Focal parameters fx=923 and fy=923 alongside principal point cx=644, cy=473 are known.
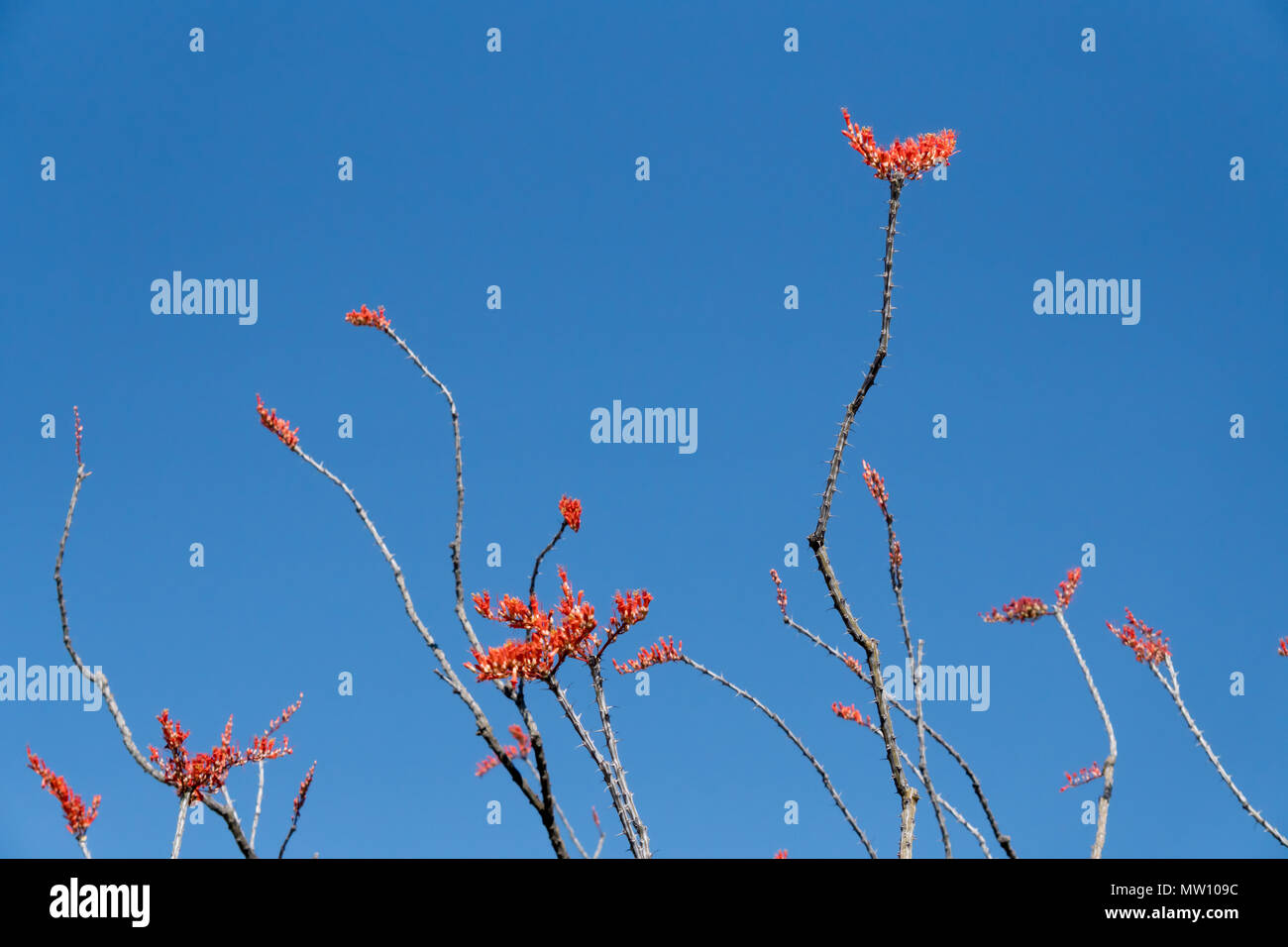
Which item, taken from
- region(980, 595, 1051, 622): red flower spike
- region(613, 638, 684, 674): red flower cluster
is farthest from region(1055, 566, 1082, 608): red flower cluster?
region(613, 638, 684, 674): red flower cluster

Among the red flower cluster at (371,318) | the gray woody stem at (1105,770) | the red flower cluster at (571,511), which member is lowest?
the gray woody stem at (1105,770)

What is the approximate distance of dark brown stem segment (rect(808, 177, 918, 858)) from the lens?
137 inches

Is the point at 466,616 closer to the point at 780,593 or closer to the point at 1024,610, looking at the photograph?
the point at 780,593

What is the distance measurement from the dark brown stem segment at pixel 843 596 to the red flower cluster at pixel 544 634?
750 millimetres

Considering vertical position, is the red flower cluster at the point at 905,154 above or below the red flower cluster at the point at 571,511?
above

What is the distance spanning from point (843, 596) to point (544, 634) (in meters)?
1.21

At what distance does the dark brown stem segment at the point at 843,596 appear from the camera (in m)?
3.47

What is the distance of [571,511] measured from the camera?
4078 millimetres

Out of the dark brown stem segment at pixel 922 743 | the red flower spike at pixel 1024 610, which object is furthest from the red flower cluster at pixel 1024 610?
the dark brown stem segment at pixel 922 743

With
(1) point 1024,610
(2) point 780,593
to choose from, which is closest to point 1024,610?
(1) point 1024,610

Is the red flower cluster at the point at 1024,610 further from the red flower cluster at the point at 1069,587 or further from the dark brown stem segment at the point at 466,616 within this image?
the dark brown stem segment at the point at 466,616

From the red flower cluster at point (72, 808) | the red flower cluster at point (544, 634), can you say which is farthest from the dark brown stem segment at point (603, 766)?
the red flower cluster at point (72, 808)

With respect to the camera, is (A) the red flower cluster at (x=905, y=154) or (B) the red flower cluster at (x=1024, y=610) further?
(B) the red flower cluster at (x=1024, y=610)

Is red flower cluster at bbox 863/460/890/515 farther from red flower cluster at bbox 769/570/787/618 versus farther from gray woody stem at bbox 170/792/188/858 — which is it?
gray woody stem at bbox 170/792/188/858
